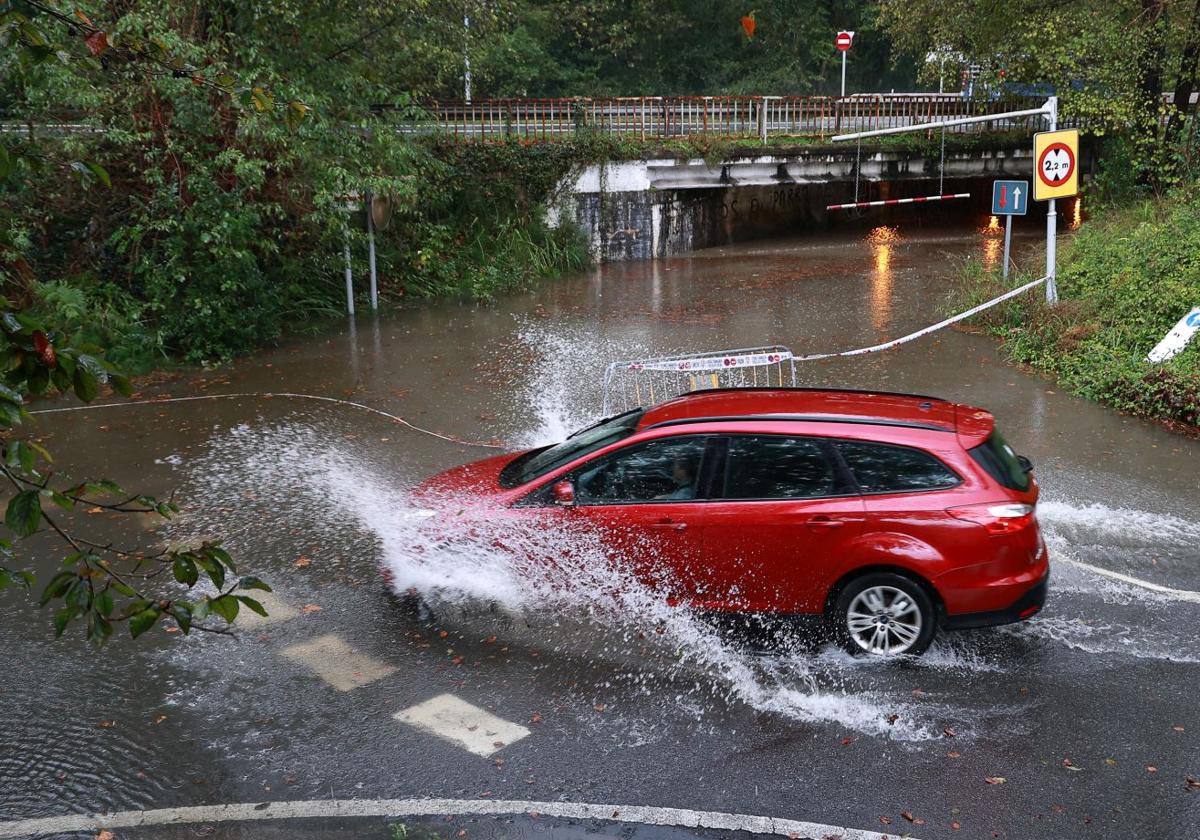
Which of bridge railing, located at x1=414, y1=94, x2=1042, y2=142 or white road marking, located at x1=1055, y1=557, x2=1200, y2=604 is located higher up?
bridge railing, located at x1=414, y1=94, x2=1042, y2=142

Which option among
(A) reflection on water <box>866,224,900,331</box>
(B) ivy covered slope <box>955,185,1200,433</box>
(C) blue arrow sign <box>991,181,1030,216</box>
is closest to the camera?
(B) ivy covered slope <box>955,185,1200,433</box>

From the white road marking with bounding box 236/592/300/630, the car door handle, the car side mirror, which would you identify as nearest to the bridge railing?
the white road marking with bounding box 236/592/300/630

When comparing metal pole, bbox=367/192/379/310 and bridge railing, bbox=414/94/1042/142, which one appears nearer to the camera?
metal pole, bbox=367/192/379/310

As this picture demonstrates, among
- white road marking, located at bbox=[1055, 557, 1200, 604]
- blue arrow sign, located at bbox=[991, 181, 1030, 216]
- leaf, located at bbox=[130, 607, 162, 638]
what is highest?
blue arrow sign, located at bbox=[991, 181, 1030, 216]

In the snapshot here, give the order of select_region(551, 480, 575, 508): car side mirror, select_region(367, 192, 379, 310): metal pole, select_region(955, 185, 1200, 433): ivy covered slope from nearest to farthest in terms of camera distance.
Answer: select_region(551, 480, 575, 508): car side mirror, select_region(955, 185, 1200, 433): ivy covered slope, select_region(367, 192, 379, 310): metal pole

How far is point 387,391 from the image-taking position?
14086mm

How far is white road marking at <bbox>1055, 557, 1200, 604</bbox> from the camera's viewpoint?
758 cm

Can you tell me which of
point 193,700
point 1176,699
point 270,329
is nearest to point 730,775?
point 1176,699

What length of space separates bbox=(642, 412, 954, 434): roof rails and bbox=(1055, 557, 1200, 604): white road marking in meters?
2.33

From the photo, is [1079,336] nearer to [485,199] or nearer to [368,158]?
[368,158]

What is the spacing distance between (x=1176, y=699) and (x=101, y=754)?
626cm

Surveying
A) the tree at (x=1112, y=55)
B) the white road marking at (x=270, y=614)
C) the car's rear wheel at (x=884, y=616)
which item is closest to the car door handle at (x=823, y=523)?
the car's rear wheel at (x=884, y=616)

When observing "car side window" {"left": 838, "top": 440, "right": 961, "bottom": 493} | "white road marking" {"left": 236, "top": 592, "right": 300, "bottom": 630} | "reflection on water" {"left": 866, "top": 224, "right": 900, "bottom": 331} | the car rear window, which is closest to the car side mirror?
"car side window" {"left": 838, "top": 440, "right": 961, "bottom": 493}

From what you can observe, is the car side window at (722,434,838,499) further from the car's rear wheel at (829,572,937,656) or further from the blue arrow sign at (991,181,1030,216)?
the blue arrow sign at (991,181,1030,216)
